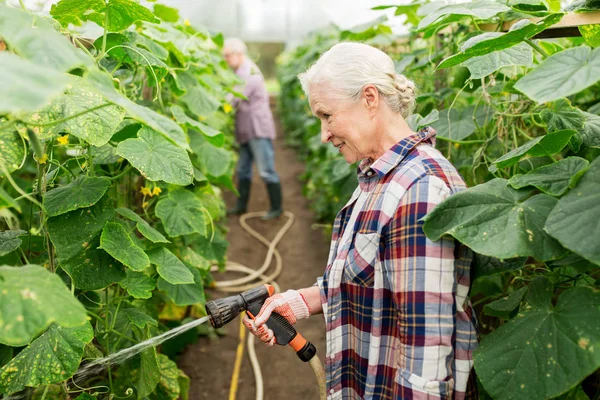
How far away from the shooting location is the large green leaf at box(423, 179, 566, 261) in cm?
105

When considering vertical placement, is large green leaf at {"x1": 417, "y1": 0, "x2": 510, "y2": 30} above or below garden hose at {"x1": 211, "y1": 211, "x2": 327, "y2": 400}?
above

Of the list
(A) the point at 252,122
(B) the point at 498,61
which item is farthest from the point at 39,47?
(A) the point at 252,122

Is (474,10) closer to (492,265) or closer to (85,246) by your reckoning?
(492,265)

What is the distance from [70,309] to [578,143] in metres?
1.21

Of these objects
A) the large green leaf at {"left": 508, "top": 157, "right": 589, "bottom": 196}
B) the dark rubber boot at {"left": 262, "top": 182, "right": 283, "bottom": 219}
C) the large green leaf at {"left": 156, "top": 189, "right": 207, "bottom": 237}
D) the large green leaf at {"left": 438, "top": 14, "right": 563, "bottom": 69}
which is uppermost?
the large green leaf at {"left": 438, "top": 14, "right": 563, "bottom": 69}

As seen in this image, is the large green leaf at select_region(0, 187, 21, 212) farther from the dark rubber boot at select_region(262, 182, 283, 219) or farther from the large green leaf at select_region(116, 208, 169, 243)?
the dark rubber boot at select_region(262, 182, 283, 219)

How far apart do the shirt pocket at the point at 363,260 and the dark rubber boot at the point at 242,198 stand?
4.21 metres

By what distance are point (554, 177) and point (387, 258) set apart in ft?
1.33

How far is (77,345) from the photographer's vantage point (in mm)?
1282

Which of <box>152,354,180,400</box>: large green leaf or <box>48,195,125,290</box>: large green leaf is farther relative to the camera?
<box>152,354,180,400</box>: large green leaf

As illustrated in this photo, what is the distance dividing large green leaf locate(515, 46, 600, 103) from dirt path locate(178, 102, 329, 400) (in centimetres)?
217

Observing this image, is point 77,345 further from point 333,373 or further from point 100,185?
point 333,373

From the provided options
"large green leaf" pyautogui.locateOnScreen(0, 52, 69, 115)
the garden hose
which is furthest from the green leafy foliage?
the garden hose

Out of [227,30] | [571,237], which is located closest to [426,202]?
[571,237]
